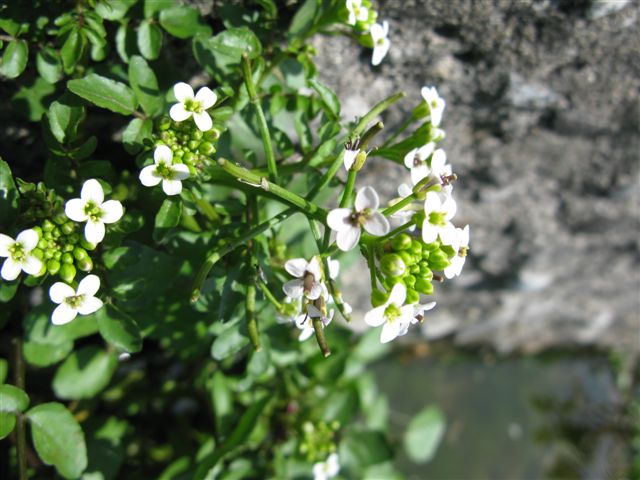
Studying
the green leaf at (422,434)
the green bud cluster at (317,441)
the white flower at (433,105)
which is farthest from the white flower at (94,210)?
the green leaf at (422,434)

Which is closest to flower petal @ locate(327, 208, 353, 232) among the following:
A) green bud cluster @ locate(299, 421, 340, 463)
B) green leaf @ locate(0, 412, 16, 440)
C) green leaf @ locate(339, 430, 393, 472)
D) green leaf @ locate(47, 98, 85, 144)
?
green leaf @ locate(47, 98, 85, 144)

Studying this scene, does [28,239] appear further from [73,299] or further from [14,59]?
[14,59]

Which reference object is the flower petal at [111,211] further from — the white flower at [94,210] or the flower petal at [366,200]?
the flower petal at [366,200]

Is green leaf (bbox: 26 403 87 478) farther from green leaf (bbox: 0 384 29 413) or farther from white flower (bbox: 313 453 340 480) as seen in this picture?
white flower (bbox: 313 453 340 480)

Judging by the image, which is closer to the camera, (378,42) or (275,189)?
(275,189)

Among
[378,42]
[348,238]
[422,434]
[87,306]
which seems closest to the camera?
[348,238]

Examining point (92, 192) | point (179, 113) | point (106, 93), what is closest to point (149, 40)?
point (106, 93)

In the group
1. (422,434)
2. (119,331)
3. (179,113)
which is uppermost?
(179,113)

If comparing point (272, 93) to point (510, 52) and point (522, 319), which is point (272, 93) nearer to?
point (510, 52)
